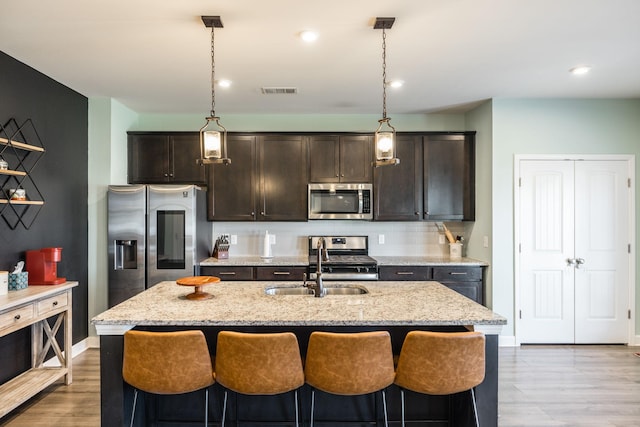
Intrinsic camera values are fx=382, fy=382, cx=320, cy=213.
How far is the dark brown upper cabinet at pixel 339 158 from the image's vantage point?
4500mm

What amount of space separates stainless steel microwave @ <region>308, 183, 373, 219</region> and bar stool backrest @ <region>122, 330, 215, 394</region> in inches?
107

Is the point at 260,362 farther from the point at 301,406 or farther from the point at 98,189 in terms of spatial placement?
the point at 98,189

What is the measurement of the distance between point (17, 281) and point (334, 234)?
3.13 metres

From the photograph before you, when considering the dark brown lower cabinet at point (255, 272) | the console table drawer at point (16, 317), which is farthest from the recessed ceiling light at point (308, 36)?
the console table drawer at point (16, 317)

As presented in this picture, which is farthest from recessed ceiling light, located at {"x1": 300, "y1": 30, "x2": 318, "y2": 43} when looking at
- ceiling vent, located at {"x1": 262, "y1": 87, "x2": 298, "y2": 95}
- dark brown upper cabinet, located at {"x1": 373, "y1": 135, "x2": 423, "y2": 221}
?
dark brown upper cabinet, located at {"x1": 373, "y1": 135, "x2": 423, "y2": 221}

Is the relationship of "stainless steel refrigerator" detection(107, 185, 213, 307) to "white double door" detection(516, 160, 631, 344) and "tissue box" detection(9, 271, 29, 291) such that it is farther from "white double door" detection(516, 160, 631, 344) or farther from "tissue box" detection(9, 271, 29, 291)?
"white double door" detection(516, 160, 631, 344)

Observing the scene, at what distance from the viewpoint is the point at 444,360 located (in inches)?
72.4

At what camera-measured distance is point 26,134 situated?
10.4 feet

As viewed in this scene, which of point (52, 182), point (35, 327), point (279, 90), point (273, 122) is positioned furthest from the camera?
point (273, 122)

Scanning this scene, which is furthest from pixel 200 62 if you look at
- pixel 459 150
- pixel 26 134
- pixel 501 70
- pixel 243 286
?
pixel 459 150

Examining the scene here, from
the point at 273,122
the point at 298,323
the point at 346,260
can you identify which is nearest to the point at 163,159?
the point at 273,122

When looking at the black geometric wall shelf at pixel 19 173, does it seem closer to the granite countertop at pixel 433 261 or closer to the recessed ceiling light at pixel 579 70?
the granite countertop at pixel 433 261

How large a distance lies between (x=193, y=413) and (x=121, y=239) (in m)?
2.29

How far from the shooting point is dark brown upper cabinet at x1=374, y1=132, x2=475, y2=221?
14.7ft
